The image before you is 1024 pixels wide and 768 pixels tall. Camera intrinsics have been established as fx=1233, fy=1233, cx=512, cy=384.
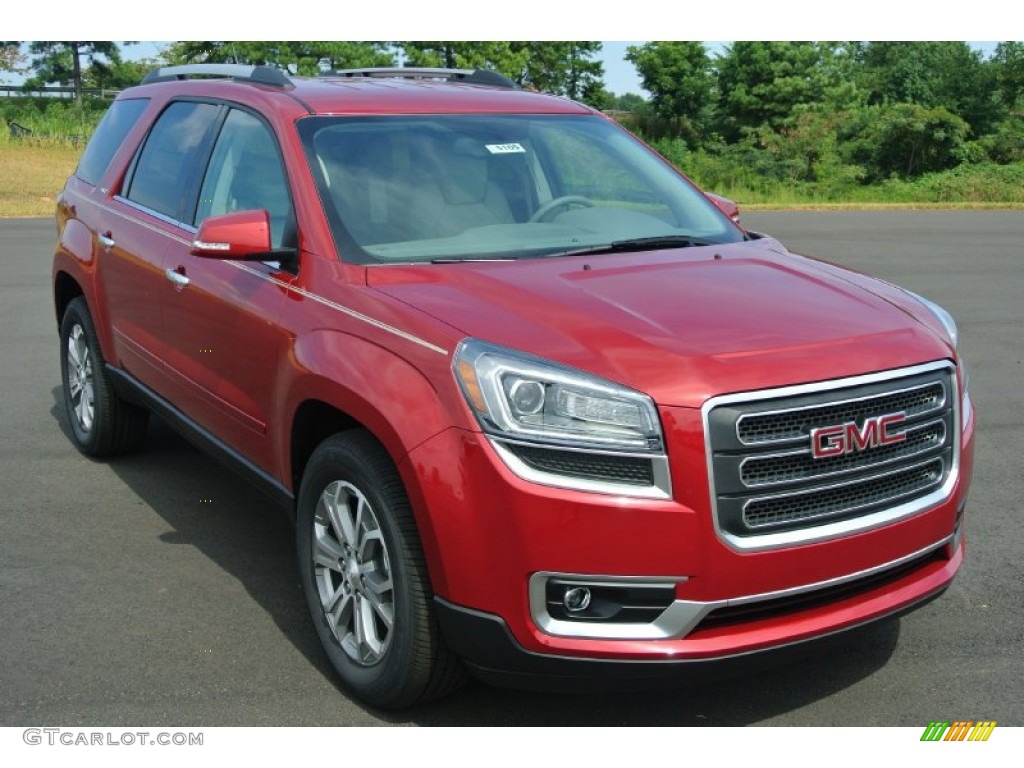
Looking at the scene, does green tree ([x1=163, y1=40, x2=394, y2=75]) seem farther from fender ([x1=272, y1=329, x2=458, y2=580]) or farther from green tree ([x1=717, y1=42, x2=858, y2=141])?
fender ([x1=272, y1=329, x2=458, y2=580])

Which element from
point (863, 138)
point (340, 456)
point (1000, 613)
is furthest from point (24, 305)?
point (863, 138)

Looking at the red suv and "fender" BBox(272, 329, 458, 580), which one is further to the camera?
"fender" BBox(272, 329, 458, 580)

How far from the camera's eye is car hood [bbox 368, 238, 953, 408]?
327cm

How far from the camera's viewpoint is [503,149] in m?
4.86

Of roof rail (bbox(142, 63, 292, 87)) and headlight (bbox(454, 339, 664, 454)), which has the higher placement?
roof rail (bbox(142, 63, 292, 87))

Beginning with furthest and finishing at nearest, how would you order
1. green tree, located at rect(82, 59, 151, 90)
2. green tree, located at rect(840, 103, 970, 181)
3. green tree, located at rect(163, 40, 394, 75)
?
green tree, located at rect(82, 59, 151, 90), green tree, located at rect(163, 40, 394, 75), green tree, located at rect(840, 103, 970, 181)

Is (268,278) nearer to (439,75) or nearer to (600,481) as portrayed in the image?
(600,481)

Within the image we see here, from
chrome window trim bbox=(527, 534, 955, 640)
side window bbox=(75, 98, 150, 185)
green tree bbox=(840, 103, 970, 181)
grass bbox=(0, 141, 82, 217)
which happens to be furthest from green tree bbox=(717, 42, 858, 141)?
chrome window trim bbox=(527, 534, 955, 640)

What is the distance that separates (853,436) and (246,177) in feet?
8.69

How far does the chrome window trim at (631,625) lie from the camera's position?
3203 mm

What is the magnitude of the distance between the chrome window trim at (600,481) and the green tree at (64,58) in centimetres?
6758

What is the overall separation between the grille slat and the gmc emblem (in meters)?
0.01
